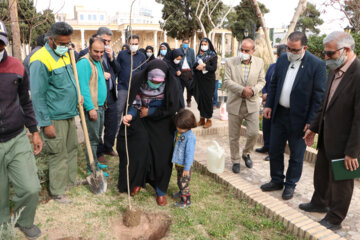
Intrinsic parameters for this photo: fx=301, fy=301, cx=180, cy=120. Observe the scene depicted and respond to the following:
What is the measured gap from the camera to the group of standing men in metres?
2.78

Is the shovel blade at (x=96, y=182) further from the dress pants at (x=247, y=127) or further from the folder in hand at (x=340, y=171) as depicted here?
the folder in hand at (x=340, y=171)

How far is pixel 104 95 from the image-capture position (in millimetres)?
4074

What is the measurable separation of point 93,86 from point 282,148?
2519mm

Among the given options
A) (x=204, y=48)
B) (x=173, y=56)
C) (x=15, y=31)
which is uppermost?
(x=15, y=31)

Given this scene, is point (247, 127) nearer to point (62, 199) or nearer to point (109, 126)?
point (109, 126)

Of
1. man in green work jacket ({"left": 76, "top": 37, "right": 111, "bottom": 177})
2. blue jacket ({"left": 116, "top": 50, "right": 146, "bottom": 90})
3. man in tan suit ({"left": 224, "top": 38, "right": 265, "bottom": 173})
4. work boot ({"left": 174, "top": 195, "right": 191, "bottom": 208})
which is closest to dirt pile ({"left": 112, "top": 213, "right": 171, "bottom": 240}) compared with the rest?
work boot ({"left": 174, "top": 195, "right": 191, "bottom": 208})

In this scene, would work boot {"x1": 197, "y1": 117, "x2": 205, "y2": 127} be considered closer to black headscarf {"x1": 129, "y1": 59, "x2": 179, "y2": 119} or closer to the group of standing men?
the group of standing men

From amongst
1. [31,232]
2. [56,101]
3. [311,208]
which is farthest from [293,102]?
[31,232]

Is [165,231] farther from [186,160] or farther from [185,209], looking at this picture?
[186,160]

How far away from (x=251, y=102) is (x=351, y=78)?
1.66 meters

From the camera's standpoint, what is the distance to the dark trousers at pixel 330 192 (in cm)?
285

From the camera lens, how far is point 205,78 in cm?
654

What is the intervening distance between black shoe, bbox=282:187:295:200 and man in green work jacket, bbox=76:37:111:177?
248 cm

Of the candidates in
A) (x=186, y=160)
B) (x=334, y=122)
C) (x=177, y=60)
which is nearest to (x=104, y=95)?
(x=186, y=160)
